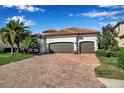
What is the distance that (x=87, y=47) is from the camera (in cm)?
3569

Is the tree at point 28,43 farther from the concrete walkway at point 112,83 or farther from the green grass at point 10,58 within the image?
the concrete walkway at point 112,83

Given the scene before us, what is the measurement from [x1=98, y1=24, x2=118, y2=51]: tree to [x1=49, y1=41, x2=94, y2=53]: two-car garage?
446 centimetres

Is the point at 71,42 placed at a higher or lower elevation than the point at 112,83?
higher

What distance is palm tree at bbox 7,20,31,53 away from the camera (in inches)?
1363

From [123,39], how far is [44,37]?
12162 mm

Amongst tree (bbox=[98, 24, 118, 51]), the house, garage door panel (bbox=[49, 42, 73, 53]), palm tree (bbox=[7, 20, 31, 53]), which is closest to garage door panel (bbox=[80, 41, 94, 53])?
the house

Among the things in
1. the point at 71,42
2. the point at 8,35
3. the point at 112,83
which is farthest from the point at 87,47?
the point at 112,83

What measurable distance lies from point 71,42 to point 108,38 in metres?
7.48

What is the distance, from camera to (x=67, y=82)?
11.7 meters

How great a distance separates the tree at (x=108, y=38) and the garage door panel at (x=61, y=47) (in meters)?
6.59

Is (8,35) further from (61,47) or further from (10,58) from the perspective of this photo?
(10,58)

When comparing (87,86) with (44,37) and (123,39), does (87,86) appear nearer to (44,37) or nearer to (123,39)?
(123,39)

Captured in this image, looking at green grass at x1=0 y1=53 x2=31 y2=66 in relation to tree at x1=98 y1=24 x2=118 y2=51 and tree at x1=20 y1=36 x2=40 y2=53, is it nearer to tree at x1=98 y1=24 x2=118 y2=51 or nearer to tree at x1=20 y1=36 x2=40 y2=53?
tree at x1=20 y1=36 x2=40 y2=53

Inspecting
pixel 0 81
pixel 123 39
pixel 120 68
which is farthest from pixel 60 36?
pixel 0 81
